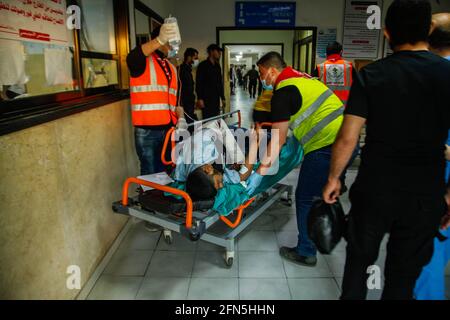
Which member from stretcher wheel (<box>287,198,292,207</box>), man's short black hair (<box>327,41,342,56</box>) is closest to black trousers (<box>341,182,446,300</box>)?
stretcher wheel (<box>287,198,292,207</box>)

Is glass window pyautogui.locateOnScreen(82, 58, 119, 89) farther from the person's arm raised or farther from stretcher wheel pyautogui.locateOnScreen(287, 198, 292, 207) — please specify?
stretcher wheel pyautogui.locateOnScreen(287, 198, 292, 207)

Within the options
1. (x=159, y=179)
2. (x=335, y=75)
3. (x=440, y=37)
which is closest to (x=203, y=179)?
(x=159, y=179)

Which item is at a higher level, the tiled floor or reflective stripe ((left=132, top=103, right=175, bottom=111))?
reflective stripe ((left=132, top=103, right=175, bottom=111))

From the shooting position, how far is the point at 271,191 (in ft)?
9.69

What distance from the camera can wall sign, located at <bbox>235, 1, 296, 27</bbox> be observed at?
17.0ft

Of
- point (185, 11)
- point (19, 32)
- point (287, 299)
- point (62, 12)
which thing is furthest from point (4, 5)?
point (185, 11)

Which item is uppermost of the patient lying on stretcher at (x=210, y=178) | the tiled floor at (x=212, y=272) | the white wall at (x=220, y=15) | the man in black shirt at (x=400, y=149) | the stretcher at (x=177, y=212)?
the white wall at (x=220, y=15)

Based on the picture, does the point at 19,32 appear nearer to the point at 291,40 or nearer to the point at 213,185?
the point at 213,185

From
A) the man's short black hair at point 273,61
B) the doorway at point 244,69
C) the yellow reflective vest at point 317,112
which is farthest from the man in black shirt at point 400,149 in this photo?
the doorway at point 244,69

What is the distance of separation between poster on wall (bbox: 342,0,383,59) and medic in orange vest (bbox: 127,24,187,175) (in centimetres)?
396

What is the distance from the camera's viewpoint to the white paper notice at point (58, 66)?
1745 millimetres

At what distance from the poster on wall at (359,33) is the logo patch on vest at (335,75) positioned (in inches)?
83.4

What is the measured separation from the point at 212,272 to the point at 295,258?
0.57 m

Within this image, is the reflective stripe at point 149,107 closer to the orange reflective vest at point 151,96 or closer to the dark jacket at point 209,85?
the orange reflective vest at point 151,96
